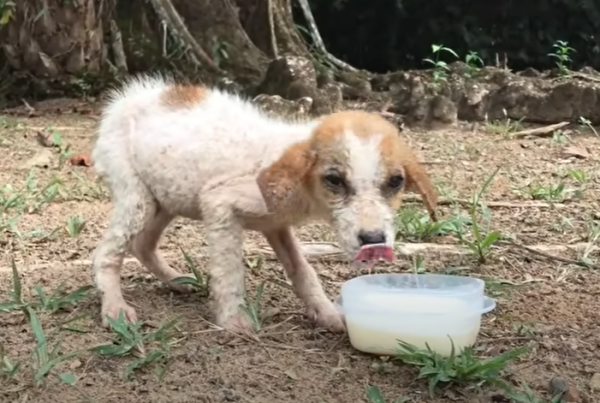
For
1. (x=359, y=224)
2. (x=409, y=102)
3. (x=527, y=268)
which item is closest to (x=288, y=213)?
(x=359, y=224)

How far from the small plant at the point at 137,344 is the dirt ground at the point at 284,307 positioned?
3 cm

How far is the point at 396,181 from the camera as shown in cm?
312

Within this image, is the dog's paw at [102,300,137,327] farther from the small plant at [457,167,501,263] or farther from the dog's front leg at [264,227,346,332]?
the small plant at [457,167,501,263]

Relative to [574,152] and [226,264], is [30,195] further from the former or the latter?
[574,152]

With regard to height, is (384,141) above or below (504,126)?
above

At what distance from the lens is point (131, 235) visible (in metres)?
3.66

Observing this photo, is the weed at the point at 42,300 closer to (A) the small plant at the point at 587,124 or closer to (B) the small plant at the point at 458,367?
(B) the small plant at the point at 458,367

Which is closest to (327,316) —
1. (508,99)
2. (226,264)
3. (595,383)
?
(226,264)

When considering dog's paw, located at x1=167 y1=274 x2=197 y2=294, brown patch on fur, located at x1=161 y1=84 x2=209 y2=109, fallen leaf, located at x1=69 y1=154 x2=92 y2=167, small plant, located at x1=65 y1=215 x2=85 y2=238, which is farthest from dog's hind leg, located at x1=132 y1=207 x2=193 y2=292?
fallen leaf, located at x1=69 y1=154 x2=92 y2=167

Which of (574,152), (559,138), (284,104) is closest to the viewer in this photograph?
(574,152)

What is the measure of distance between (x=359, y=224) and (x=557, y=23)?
9.31 meters

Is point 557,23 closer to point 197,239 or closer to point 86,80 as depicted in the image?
point 86,80

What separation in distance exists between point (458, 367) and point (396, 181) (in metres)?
0.64

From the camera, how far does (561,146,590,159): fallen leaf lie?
665cm
